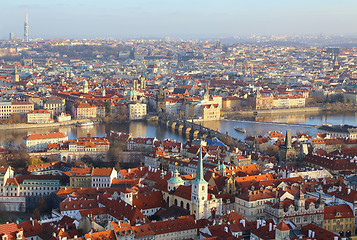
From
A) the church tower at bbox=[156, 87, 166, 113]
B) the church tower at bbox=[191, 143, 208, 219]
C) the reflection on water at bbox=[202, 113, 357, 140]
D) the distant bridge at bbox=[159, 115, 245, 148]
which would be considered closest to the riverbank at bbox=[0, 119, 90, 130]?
the distant bridge at bbox=[159, 115, 245, 148]

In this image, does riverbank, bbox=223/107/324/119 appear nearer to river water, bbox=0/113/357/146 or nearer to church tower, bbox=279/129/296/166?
river water, bbox=0/113/357/146

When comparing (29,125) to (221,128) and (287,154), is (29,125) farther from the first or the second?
(287,154)

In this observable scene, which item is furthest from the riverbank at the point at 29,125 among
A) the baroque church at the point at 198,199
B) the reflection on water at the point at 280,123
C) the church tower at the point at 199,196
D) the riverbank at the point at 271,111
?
the church tower at the point at 199,196

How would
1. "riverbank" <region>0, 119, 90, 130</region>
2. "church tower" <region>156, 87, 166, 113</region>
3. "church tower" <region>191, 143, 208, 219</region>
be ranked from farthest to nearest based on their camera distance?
"church tower" <region>156, 87, 166, 113</region> → "riverbank" <region>0, 119, 90, 130</region> → "church tower" <region>191, 143, 208, 219</region>

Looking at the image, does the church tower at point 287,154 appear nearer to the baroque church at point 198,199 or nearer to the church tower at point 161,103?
the baroque church at point 198,199

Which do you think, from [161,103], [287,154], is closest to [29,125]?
[161,103]

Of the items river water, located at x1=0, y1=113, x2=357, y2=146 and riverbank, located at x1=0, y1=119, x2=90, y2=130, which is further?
riverbank, located at x1=0, y1=119, x2=90, y2=130

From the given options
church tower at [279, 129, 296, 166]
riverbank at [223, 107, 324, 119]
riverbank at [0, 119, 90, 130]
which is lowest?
riverbank at [223, 107, 324, 119]

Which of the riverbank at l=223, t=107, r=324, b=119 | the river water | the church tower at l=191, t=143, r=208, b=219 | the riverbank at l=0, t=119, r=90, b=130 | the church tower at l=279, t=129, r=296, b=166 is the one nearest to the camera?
the church tower at l=191, t=143, r=208, b=219
